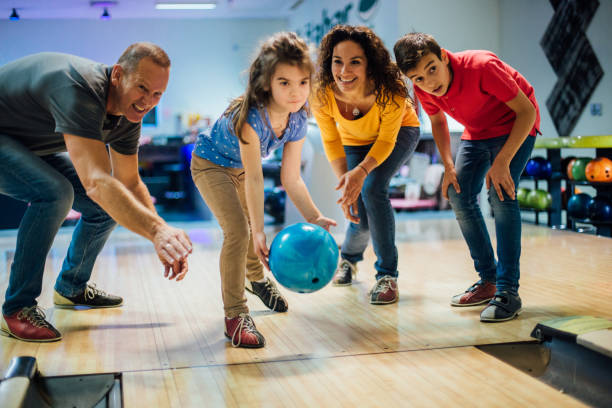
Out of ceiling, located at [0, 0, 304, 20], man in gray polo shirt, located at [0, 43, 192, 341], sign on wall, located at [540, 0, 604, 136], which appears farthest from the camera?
ceiling, located at [0, 0, 304, 20]

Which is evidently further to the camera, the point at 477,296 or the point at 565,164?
the point at 565,164

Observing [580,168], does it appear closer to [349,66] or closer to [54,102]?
[349,66]

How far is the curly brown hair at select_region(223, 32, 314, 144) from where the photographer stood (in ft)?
6.46

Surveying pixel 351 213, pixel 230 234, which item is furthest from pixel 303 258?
pixel 351 213

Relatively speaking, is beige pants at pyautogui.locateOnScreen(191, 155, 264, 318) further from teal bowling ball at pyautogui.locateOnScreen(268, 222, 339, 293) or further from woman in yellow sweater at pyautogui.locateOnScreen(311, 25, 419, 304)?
woman in yellow sweater at pyautogui.locateOnScreen(311, 25, 419, 304)

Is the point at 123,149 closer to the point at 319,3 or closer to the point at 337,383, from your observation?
the point at 337,383

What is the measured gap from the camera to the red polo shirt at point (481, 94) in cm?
229

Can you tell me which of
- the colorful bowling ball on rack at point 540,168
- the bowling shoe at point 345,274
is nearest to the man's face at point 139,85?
the bowling shoe at point 345,274

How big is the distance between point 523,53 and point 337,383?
602 cm

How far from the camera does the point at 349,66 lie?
2.40 meters

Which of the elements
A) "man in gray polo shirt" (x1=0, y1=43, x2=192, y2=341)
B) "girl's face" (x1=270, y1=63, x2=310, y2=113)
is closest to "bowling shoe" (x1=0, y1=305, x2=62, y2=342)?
"man in gray polo shirt" (x1=0, y1=43, x2=192, y2=341)

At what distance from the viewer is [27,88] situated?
81.6 inches

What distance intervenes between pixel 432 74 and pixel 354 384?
1229 mm

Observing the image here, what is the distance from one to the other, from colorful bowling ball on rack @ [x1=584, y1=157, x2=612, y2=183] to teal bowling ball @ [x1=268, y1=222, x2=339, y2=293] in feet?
11.9
